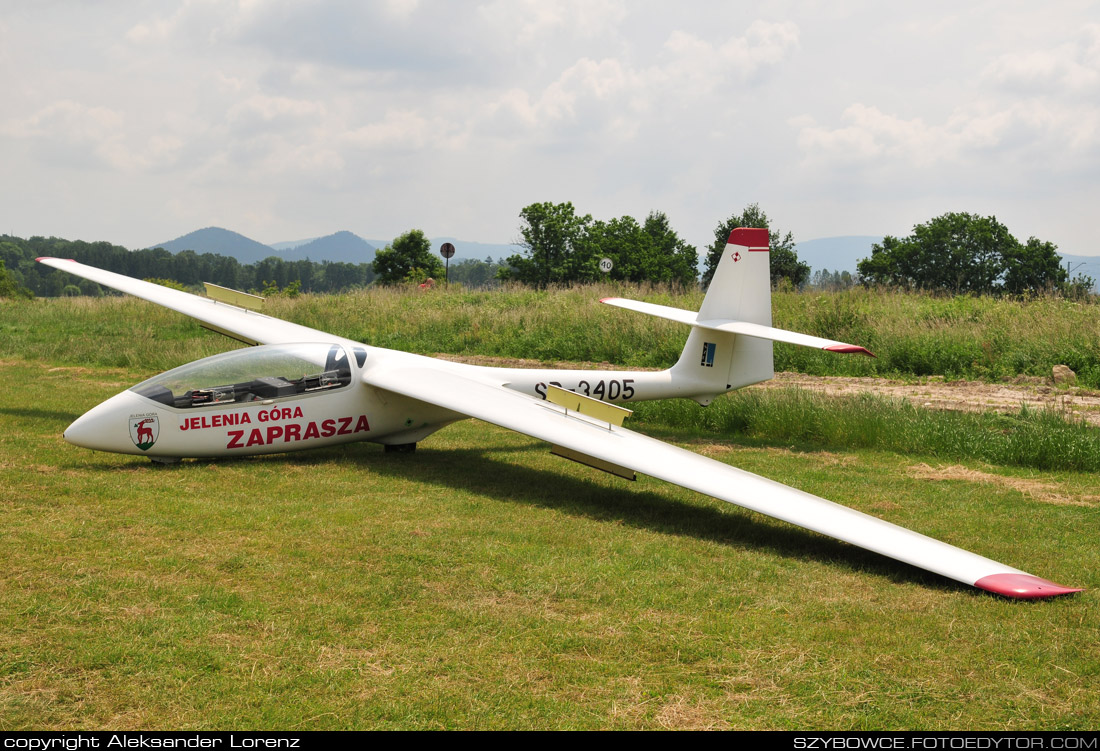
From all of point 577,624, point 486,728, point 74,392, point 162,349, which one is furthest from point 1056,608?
point 162,349

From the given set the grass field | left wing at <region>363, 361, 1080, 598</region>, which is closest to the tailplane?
the grass field

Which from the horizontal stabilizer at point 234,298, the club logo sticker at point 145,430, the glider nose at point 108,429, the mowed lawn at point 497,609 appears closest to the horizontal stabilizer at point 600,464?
the mowed lawn at point 497,609

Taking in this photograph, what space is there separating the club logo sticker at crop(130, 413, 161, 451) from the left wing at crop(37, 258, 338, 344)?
3694 mm

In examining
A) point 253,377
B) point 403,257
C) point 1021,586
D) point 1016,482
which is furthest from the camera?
point 403,257

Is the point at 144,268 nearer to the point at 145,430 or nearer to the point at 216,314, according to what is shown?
the point at 216,314

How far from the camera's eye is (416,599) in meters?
5.62

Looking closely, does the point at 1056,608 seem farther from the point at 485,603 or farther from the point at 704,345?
the point at 704,345

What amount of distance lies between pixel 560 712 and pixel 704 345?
874 centimetres

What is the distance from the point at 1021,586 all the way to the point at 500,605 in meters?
3.72

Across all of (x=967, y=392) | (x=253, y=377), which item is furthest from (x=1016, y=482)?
(x=253, y=377)

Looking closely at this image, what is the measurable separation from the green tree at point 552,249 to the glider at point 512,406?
62.8m

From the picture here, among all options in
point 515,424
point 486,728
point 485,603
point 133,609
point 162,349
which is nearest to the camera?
point 486,728

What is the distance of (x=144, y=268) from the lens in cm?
14450

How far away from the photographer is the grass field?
4.22 meters
